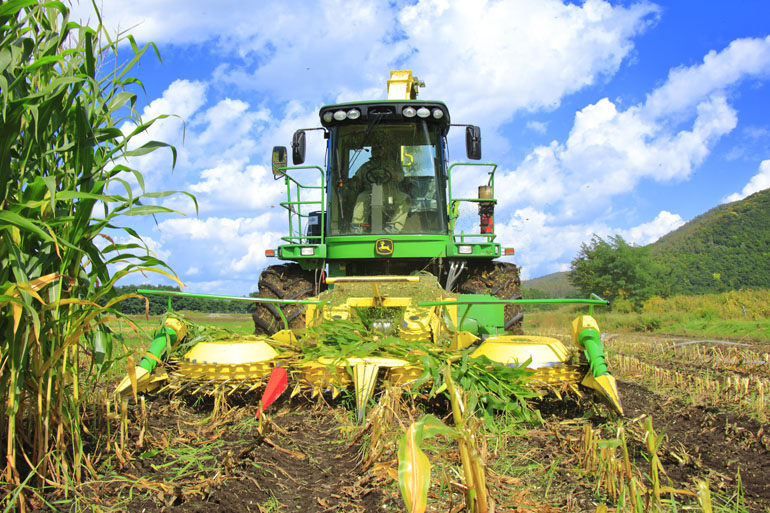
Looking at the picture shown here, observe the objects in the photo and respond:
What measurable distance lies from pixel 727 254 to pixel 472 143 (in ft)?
135

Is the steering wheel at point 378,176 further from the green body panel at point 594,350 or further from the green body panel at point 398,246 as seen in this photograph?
the green body panel at point 594,350

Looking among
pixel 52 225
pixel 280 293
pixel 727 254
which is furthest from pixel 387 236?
pixel 727 254

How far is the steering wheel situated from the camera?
641 cm

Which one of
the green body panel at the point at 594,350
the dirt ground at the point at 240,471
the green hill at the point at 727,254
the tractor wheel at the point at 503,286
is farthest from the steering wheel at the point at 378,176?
the green hill at the point at 727,254

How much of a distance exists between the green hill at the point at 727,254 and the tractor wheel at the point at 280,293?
2413cm

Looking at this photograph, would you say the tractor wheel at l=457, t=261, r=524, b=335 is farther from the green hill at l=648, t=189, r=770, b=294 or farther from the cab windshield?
the green hill at l=648, t=189, r=770, b=294

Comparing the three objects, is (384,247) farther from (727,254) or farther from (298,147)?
(727,254)

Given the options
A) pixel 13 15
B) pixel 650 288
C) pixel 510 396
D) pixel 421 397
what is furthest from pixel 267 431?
pixel 650 288

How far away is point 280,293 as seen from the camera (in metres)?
6.11

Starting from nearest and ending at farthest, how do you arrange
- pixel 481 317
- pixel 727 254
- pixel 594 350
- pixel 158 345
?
pixel 594 350 < pixel 158 345 < pixel 481 317 < pixel 727 254

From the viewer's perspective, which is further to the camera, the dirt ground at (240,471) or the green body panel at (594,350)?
the green body panel at (594,350)

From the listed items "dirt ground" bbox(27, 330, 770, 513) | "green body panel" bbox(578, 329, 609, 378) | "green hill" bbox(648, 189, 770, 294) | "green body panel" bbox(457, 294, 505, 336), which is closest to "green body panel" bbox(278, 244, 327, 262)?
"green body panel" bbox(457, 294, 505, 336)

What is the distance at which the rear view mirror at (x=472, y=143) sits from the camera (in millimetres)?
6230

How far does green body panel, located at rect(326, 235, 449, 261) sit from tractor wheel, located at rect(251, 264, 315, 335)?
0.50m
